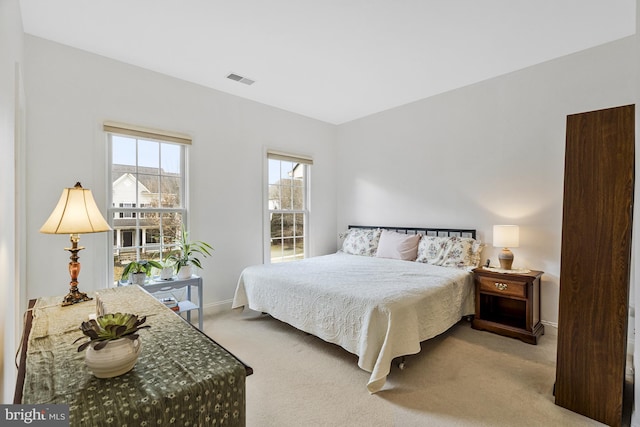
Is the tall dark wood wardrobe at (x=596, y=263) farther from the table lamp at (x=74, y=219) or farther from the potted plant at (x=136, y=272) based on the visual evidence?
the potted plant at (x=136, y=272)

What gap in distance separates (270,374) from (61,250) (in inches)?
84.9

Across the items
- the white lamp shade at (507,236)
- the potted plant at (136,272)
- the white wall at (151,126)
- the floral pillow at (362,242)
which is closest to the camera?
the white wall at (151,126)

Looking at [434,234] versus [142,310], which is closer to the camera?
[142,310]

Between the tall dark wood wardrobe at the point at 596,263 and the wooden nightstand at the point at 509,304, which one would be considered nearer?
the tall dark wood wardrobe at the point at 596,263

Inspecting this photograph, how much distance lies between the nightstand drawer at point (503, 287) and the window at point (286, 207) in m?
2.58

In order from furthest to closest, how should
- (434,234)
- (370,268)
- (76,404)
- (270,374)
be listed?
(434,234)
(370,268)
(270,374)
(76,404)

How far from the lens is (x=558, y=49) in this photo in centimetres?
291

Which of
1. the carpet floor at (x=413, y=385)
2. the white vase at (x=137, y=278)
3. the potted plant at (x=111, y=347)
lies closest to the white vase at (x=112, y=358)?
the potted plant at (x=111, y=347)

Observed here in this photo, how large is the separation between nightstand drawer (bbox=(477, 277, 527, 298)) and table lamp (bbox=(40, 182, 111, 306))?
3.24 metres

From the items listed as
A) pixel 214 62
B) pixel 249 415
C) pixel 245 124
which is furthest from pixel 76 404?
pixel 245 124

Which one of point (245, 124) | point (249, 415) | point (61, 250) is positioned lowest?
point (249, 415)

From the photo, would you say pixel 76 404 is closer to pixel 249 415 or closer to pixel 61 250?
pixel 249 415

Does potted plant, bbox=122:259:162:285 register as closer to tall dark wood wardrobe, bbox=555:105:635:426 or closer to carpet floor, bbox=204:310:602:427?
carpet floor, bbox=204:310:602:427

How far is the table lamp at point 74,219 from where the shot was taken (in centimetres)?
170
